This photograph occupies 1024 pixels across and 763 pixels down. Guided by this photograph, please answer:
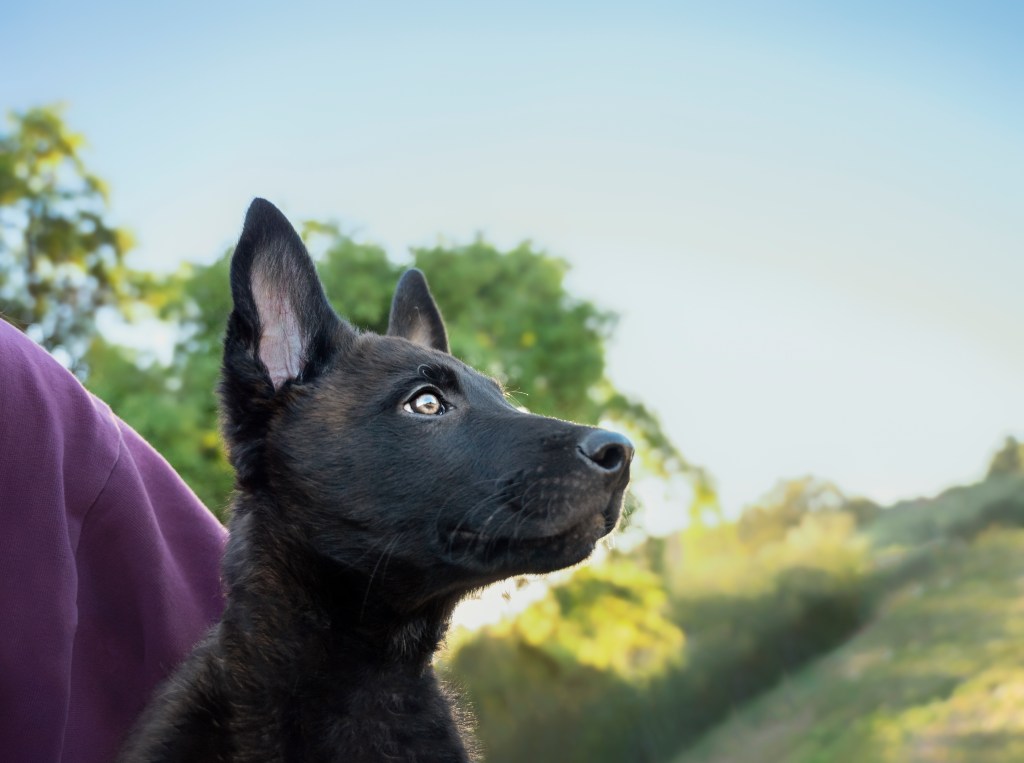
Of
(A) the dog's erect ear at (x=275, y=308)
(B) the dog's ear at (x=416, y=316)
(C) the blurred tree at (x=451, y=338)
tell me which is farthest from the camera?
(C) the blurred tree at (x=451, y=338)

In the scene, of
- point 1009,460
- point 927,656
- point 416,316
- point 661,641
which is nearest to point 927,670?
point 927,656

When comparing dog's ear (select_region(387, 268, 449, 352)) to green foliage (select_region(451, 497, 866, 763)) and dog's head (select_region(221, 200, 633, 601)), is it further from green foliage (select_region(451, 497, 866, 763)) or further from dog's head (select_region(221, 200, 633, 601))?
green foliage (select_region(451, 497, 866, 763))

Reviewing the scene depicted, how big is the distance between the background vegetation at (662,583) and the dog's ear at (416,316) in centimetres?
291

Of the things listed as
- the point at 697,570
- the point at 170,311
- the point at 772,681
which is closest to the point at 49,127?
the point at 170,311

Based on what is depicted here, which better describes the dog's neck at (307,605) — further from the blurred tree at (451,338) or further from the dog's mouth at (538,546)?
the blurred tree at (451,338)

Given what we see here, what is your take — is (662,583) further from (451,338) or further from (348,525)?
(348,525)

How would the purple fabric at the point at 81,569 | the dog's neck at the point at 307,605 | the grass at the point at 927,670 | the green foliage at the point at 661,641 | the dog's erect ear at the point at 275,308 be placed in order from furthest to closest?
the green foliage at the point at 661,641 < the grass at the point at 927,670 < the dog's erect ear at the point at 275,308 < the dog's neck at the point at 307,605 < the purple fabric at the point at 81,569

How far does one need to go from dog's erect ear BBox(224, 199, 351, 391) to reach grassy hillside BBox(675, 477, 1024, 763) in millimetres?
6603

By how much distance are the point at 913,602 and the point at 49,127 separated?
1807 centimetres

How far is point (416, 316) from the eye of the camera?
11.8 ft

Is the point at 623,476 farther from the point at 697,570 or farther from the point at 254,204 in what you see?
the point at 697,570

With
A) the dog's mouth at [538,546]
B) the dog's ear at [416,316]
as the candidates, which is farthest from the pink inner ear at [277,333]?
the dog's mouth at [538,546]

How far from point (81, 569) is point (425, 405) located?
1.10 meters

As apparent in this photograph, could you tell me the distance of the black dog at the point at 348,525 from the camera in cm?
251
